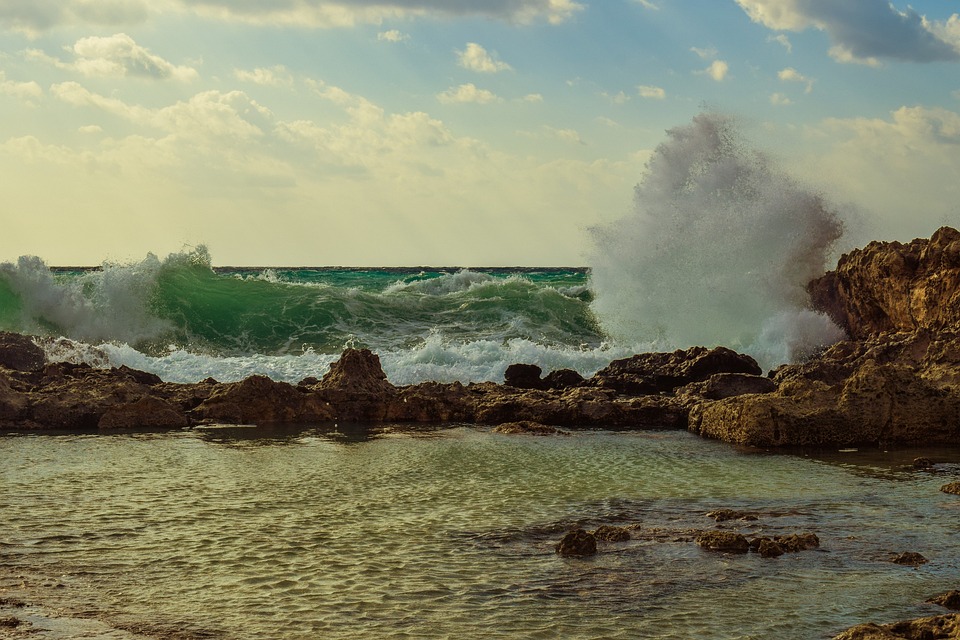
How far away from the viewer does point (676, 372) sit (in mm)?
12984

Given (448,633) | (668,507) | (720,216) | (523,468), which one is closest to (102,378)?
(523,468)

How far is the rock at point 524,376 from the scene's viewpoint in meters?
13.5

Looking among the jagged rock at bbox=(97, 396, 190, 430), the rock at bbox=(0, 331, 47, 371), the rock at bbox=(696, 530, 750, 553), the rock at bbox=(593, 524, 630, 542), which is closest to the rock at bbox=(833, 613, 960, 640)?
the rock at bbox=(696, 530, 750, 553)

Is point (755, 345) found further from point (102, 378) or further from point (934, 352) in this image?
point (102, 378)

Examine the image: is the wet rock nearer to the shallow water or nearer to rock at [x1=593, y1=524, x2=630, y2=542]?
the shallow water

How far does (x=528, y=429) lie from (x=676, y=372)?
3131mm

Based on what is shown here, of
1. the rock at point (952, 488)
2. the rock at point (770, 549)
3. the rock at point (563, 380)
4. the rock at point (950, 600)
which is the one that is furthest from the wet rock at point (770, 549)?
the rock at point (563, 380)

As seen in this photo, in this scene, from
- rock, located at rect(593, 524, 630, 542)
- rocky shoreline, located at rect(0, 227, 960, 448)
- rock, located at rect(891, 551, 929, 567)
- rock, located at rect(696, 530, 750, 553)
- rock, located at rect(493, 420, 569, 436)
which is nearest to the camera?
rock, located at rect(891, 551, 929, 567)

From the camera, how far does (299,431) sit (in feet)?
34.5

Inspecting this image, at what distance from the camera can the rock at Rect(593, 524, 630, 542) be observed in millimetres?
5719

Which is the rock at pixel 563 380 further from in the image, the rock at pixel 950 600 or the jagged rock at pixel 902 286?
the rock at pixel 950 600

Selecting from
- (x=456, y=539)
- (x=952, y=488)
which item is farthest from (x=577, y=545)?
(x=952, y=488)

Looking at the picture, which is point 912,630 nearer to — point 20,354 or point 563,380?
point 563,380

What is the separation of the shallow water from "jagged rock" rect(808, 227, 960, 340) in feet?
11.8
